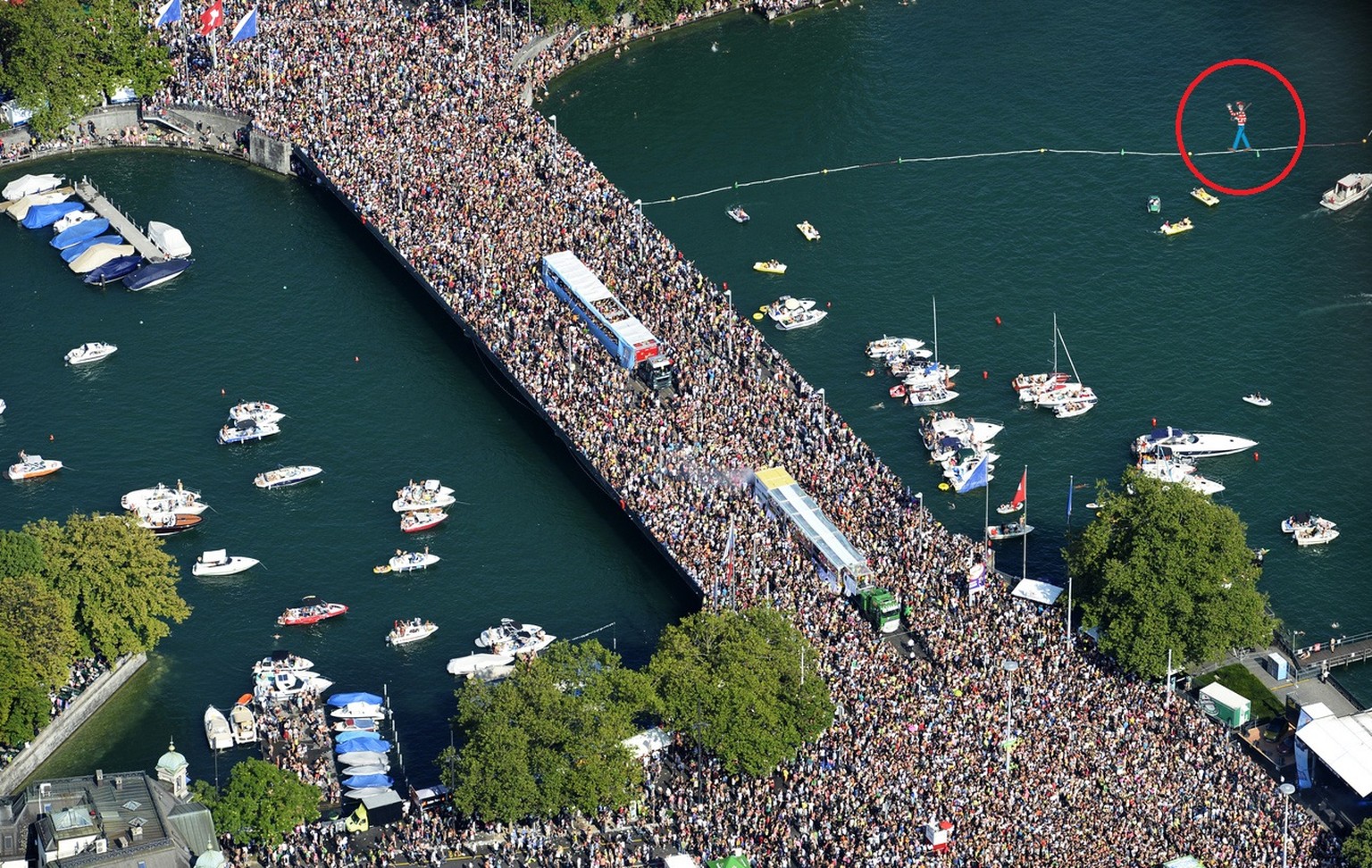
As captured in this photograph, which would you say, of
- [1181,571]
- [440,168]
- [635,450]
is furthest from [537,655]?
[440,168]

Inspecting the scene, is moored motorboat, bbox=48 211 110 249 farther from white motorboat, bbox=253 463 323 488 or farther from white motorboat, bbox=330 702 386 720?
white motorboat, bbox=330 702 386 720

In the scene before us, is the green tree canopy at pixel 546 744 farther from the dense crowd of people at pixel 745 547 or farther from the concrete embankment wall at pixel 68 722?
the concrete embankment wall at pixel 68 722

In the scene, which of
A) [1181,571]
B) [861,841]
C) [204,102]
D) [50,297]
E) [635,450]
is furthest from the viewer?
[204,102]

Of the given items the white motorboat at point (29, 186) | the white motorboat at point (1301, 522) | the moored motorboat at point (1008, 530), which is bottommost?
the white motorboat at point (1301, 522)

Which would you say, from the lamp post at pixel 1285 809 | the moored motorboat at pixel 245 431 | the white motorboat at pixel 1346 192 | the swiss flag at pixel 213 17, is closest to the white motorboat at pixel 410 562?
the moored motorboat at pixel 245 431

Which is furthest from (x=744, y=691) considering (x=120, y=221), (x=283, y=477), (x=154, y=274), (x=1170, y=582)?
(x=120, y=221)

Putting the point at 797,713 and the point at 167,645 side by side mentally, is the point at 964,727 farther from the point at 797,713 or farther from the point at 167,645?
the point at 167,645
